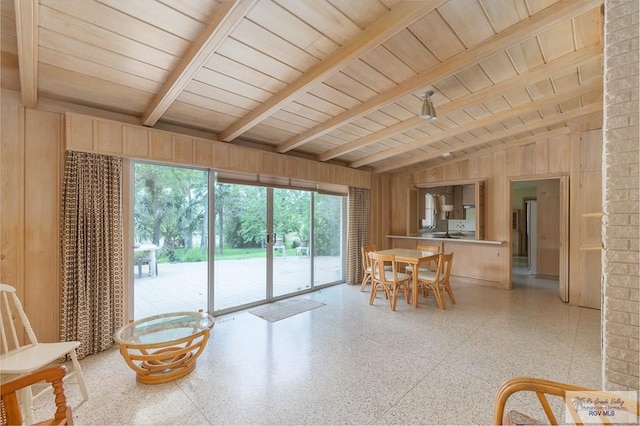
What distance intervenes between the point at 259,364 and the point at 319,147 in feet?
10.6

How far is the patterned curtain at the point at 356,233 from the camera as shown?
541 centimetres

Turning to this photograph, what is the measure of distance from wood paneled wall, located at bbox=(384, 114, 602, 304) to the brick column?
3.57 metres

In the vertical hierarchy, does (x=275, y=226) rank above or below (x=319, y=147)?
below

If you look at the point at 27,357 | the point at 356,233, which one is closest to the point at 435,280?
the point at 356,233

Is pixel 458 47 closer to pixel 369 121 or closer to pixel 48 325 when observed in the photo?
pixel 369 121

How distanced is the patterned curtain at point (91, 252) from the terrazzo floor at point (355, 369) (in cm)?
31

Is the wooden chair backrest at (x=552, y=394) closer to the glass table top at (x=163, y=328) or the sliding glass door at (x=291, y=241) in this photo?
the glass table top at (x=163, y=328)

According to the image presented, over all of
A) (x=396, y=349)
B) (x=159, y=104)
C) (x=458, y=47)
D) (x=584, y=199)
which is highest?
(x=458, y=47)

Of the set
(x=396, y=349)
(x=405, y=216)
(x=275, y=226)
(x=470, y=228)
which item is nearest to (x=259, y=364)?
(x=396, y=349)

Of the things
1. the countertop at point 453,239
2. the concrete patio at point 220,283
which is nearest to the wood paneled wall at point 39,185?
the concrete patio at point 220,283

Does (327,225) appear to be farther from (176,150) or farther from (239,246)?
(176,150)

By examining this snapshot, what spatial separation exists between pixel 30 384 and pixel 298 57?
99.3 inches

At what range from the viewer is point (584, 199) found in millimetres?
4031

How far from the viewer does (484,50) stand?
2.19 m
